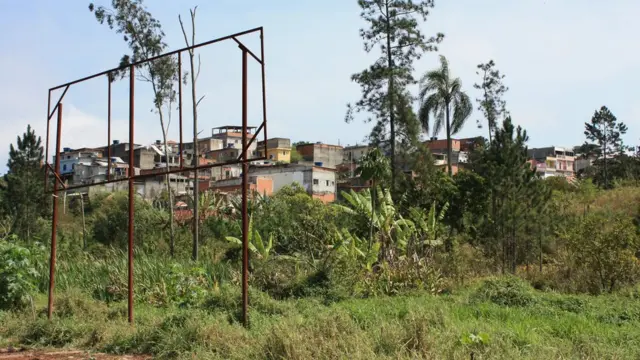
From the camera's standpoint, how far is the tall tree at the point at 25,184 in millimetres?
35531

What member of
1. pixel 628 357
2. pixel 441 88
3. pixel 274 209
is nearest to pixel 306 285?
pixel 628 357

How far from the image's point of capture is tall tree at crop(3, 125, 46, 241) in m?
35.5

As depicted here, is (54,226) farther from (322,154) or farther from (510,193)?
(322,154)

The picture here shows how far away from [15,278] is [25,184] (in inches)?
1067

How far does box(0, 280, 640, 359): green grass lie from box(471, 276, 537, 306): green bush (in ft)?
0.13

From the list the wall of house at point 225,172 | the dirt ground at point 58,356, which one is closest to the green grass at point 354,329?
the dirt ground at point 58,356

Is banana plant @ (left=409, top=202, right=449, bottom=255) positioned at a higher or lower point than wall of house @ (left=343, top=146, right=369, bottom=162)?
lower

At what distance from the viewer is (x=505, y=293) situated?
37.8 ft

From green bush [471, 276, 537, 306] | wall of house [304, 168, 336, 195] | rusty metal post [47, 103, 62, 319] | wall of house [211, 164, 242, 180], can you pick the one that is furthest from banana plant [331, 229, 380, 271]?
wall of house [211, 164, 242, 180]

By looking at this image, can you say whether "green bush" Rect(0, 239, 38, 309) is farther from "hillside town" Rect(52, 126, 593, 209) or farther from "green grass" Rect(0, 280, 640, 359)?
"hillside town" Rect(52, 126, 593, 209)

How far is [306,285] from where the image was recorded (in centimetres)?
1267

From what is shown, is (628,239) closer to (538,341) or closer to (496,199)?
(496,199)

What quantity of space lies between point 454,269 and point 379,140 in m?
10.5

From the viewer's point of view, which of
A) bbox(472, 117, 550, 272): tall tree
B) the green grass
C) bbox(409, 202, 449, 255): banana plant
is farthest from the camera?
bbox(472, 117, 550, 272): tall tree
